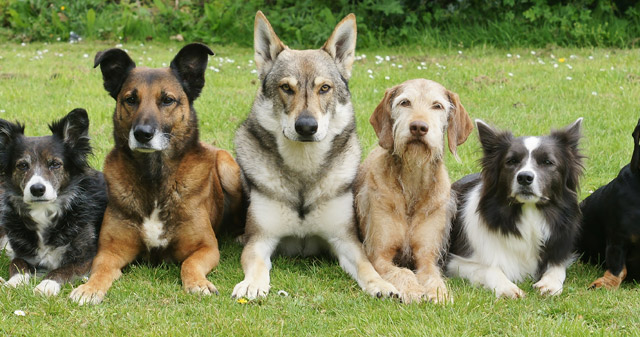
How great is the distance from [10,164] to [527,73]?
314 inches

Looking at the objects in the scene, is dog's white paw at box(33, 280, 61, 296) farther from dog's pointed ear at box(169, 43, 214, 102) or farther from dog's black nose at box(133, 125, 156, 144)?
dog's pointed ear at box(169, 43, 214, 102)

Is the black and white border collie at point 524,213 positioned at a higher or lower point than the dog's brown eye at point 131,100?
lower

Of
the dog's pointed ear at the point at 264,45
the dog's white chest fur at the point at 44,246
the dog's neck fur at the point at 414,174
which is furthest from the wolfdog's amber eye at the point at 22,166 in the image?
Answer: the dog's neck fur at the point at 414,174

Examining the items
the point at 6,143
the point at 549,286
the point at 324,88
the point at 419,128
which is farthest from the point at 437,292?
the point at 6,143

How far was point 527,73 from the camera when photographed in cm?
1074

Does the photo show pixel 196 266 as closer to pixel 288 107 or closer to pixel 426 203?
pixel 288 107

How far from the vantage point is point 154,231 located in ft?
16.9

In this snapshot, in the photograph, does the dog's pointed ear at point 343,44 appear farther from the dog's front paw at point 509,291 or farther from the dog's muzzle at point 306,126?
the dog's front paw at point 509,291

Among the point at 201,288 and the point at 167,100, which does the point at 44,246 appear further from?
the point at 167,100

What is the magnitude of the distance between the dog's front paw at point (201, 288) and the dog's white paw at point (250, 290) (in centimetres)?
14

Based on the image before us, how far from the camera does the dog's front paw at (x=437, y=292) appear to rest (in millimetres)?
4543

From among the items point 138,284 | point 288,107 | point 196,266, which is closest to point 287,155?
point 288,107

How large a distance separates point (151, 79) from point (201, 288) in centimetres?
153

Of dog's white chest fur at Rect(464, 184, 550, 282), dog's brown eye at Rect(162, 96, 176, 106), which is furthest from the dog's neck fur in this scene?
dog's brown eye at Rect(162, 96, 176, 106)
